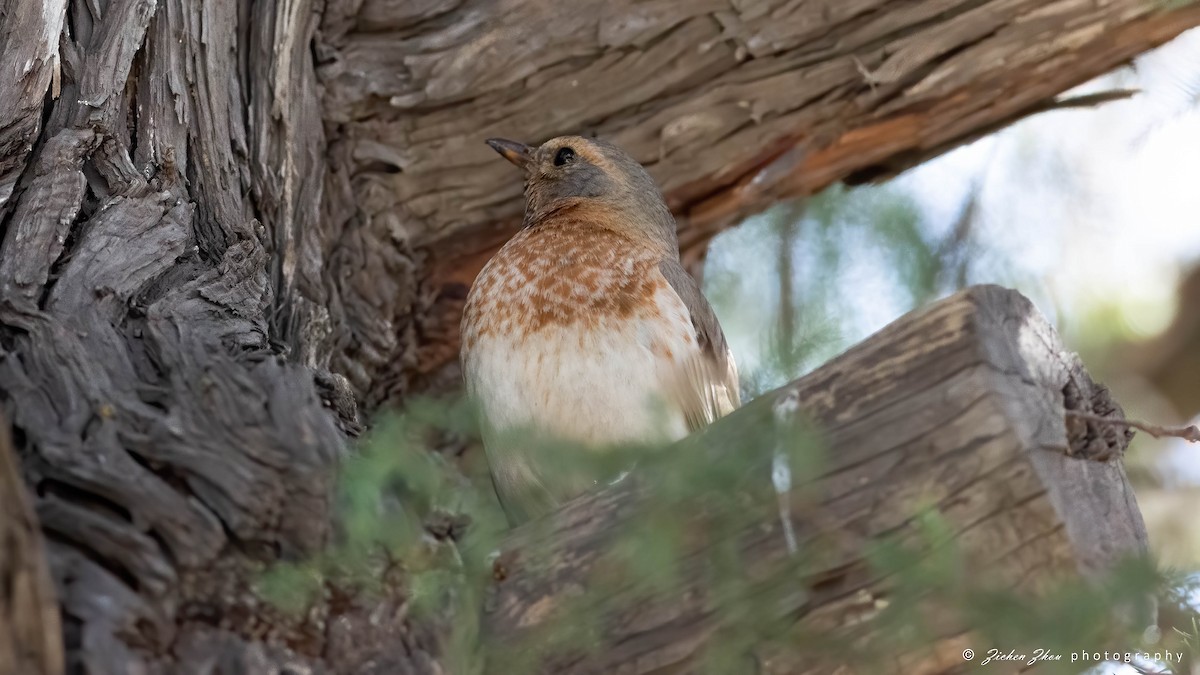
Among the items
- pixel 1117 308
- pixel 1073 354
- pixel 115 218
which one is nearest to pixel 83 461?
pixel 115 218

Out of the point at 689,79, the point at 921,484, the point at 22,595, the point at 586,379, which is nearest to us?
the point at 22,595

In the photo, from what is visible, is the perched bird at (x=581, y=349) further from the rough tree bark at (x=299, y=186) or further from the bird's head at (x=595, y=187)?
the rough tree bark at (x=299, y=186)

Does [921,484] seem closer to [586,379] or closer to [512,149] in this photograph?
[586,379]

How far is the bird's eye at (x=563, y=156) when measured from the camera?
18.5 feet

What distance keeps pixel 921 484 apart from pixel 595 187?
10.7 ft

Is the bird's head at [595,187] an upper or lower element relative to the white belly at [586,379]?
upper

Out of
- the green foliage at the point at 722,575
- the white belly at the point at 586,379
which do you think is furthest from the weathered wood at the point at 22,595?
the white belly at the point at 586,379

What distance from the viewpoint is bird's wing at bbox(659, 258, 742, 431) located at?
15.9 ft

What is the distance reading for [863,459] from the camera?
281cm

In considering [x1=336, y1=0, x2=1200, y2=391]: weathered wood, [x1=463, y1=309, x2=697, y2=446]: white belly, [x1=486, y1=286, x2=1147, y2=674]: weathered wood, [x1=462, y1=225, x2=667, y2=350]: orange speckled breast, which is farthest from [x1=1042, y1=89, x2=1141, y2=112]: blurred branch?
[x1=486, y1=286, x2=1147, y2=674]: weathered wood

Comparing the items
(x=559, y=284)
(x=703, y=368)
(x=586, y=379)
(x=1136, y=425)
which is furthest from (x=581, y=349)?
(x=1136, y=425)

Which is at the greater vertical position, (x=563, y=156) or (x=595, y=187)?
(x=563, y=156)

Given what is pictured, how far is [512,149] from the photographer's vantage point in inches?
213

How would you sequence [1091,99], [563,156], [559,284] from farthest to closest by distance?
[563,156] → [1091,99] → [559,284]
